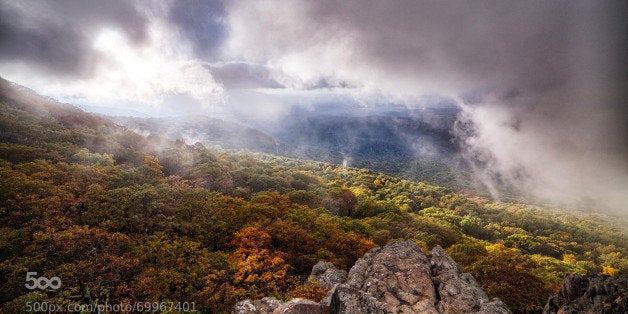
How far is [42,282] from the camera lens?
2383cm

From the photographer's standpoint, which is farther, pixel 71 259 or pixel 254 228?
pixel 254 228

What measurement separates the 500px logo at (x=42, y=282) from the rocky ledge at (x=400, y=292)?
1692 cm

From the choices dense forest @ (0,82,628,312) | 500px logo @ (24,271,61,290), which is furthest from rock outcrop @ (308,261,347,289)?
500px logo @ (24,271,61,290)

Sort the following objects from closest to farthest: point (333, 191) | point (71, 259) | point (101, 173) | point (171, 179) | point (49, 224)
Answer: point (71, 259) < point (49, 224) < point (101, 173) < point (171, 179) < point (333, 191)

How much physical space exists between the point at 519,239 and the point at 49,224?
137003 millimetres

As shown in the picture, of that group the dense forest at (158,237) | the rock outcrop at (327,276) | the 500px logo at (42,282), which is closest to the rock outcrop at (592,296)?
the dense forest at (158,237)

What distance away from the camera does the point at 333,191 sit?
9612 centimetres

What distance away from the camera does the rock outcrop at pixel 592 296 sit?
17.4 meters

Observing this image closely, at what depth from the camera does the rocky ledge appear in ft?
71.2

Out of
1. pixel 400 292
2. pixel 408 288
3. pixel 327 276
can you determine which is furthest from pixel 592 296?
pixel 327 276

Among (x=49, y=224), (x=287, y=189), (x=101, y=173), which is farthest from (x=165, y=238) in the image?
(x=287, y=189)

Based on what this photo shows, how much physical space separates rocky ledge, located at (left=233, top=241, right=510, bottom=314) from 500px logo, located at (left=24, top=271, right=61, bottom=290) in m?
16.9

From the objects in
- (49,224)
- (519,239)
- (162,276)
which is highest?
(49,224)

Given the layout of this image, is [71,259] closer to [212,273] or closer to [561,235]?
[212,273]
